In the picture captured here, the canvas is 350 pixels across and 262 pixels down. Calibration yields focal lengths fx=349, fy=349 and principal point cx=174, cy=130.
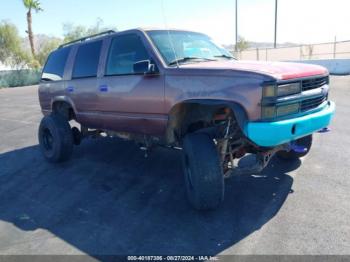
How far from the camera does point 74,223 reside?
386 centimetres

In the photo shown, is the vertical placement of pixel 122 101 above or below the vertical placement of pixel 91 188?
above

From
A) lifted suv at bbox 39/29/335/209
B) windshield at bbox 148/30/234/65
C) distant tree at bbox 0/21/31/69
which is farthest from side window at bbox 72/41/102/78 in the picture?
distant tree at bbox 0/21/31/69

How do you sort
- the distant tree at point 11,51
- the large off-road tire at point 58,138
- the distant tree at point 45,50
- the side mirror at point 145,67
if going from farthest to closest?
the distant tree at point 45,50, the distant tree at point 11,51, the large off-road tire at point 58,138, the side mirror at point 145,67

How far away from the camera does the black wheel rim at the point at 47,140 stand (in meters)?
6.30

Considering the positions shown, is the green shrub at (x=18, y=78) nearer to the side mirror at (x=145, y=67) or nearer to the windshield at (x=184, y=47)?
the windshield at (x=184, y=47)

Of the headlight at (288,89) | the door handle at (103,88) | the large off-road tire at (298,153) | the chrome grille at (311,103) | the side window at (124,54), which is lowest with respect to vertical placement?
the large off-road tire at (298,153)

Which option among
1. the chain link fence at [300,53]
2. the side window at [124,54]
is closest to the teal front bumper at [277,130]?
the side window at [124,54]

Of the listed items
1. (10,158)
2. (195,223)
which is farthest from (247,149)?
(10,158)

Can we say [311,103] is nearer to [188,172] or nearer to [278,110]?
[278,110]

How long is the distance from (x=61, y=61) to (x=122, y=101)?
217cm

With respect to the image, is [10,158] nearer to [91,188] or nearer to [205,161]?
[91,188]

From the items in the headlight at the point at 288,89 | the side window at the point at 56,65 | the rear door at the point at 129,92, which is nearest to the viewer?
the headlight at the point at 288,89

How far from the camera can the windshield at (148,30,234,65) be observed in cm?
434

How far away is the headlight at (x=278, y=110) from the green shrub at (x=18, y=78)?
33547 mm
